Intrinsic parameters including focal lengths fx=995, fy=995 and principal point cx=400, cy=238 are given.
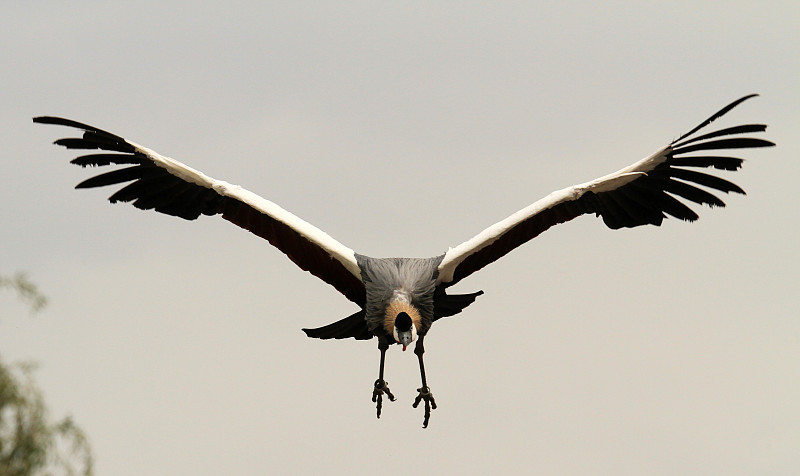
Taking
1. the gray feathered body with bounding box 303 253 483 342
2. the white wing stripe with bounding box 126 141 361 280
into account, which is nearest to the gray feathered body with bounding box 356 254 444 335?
the gray feathered body with bounding box 303 253 483 342

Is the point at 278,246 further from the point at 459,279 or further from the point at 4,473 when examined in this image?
the point at 4,473

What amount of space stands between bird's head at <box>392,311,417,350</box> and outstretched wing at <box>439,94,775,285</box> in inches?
40.3

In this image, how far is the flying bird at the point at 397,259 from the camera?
40.4ft

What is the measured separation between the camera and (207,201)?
13.0 m

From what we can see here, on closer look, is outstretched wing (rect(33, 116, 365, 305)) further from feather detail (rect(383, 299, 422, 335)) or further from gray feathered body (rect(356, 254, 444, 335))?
feather detail (rect(383, 299, 422, 335))

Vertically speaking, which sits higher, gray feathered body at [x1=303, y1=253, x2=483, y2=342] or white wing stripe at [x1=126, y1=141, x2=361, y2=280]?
white wing stripe at [x1=126, y1=141, x2=361, y2=280]

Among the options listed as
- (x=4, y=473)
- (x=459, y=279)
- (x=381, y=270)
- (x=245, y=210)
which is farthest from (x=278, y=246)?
(x=4, y=473)

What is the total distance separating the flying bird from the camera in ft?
40.4

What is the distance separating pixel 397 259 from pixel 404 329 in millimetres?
1277

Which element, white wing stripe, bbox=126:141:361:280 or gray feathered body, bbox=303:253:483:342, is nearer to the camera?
gray feathered body, bbox=303:253:483:342

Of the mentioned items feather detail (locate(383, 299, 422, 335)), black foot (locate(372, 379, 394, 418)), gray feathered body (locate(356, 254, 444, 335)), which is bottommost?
black foot (locate(372, 379, 394, 418))

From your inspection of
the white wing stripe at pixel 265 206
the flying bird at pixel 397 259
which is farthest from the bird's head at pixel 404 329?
the white wing stripe at pixel 265 206

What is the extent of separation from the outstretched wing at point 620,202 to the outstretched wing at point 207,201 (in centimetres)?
144

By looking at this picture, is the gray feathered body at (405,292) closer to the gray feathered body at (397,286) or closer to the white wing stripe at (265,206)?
the gray feathered body at (397,286)
